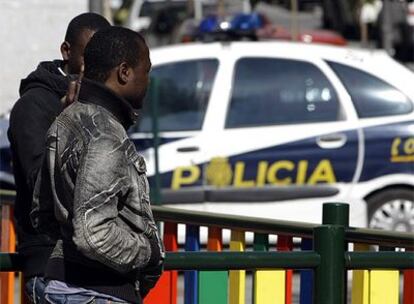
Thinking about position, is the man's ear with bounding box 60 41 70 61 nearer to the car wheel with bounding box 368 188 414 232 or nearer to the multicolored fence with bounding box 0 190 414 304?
the multicolored fence with bounding box 0 190 414 304

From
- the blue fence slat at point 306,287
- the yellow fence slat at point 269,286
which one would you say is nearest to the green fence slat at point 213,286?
the yellow fence slat at point 269,286

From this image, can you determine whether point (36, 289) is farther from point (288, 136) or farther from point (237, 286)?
point (288, 136)

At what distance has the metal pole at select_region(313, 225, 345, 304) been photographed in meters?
4.27

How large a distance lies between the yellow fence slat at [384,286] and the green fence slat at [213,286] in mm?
477

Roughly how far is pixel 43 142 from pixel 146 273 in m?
0.69

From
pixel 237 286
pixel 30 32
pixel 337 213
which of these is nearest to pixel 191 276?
pixel 237 286

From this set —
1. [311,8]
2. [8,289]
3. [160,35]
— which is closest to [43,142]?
[8,289]

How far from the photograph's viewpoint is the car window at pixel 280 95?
33.4 ft

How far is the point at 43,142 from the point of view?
4.24 m

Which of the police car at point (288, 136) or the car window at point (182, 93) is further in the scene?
the car window at point (182, 93)

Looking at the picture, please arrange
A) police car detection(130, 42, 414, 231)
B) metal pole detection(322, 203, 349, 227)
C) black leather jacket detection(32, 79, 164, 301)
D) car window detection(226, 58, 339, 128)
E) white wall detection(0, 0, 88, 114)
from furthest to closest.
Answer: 1. white wall detection(0, 0, 88, 114)
2. car window detection(226, 58, 339, 128)
3. police car detection(130, 42, 414, 231)
4. metal pole detection(322, 203, 349, 227)
5. black leather jacket detection(32, 79, 164, 301)

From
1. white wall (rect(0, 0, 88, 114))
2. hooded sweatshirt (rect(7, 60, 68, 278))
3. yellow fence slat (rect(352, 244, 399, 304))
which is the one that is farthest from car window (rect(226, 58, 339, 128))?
hooded sweatshirt (rect(7, 60, 68, 278))

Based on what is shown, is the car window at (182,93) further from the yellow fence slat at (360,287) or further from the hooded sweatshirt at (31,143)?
the hooded sweatshirt at (31,143)

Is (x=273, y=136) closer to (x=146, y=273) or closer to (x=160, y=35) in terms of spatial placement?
(x=146, y=273)
